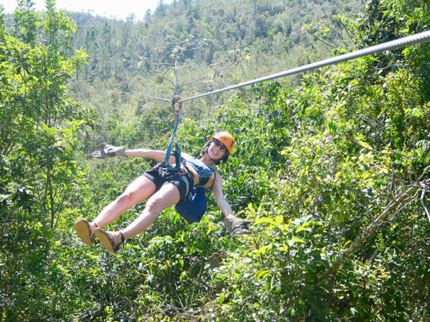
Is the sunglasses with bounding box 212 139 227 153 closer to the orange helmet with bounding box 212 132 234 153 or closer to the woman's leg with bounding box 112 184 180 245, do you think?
the orange helmet with bounding box 212 132 234 153

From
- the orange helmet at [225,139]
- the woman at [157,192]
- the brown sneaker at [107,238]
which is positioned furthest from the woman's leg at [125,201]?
the orange helmet at [225,139]

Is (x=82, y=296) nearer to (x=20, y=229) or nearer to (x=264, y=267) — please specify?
(x=20, y=229)

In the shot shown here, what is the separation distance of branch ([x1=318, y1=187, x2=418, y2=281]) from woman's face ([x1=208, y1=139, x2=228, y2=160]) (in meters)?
1.55

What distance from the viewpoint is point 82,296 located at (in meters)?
5.04

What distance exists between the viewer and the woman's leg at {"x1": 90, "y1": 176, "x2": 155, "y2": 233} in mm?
2980

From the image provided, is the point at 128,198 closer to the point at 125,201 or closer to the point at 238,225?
the point at 125,201

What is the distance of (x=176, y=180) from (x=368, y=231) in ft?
4.92

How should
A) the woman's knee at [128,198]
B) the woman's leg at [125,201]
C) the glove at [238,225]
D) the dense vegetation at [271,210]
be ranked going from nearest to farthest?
the dense vegetation at [271,210], the glove at [238,225], the woman's leg at [125,201], the woman's knee at [128,198]

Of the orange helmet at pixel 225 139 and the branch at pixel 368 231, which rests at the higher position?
the orange helmet at pixel 225 139

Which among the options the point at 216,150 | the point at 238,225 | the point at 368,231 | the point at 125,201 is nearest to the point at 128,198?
the point at 125,201

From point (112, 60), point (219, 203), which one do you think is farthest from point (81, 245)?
point (112, 60)

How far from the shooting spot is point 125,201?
3119mm

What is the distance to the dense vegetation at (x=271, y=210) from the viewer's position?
255 cm

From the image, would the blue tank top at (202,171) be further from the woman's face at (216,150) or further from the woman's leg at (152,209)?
the woman's leg at (152,209)
